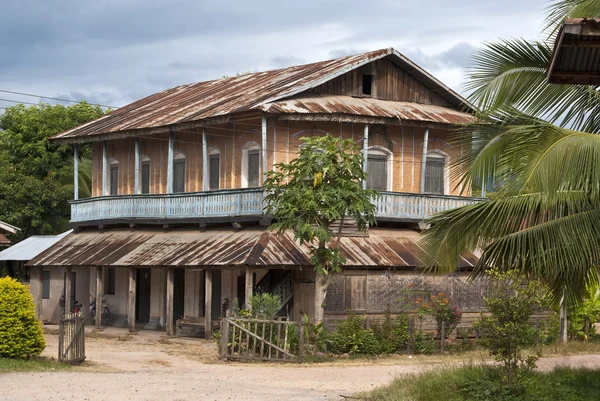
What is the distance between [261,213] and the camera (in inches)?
1131

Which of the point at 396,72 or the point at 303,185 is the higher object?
the point at 396,72

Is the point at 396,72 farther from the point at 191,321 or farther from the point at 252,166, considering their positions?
the point at 191,321

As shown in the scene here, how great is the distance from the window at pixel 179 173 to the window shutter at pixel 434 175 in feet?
25.4

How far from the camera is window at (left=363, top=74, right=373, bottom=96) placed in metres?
32.5

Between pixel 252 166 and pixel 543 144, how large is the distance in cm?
1783

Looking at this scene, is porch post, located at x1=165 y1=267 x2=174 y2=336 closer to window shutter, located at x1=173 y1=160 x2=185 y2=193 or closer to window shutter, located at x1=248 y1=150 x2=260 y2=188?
window shutter, located at x1=248 y1=150 x2=260 y2=188

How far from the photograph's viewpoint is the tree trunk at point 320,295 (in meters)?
25.8

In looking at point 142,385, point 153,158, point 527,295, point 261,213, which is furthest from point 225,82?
point 527,295

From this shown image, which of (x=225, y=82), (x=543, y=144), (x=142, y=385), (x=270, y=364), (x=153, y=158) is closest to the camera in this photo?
(x=543, y=144)

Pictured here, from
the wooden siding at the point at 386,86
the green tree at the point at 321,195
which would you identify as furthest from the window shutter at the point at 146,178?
the green tree at the point at 321,195

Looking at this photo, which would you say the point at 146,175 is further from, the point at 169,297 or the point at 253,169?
the point at 169,297

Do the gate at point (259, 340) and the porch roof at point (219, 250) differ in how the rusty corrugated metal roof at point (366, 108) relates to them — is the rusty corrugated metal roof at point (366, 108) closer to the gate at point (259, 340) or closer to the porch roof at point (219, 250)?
the porch roof at point (219, 250)

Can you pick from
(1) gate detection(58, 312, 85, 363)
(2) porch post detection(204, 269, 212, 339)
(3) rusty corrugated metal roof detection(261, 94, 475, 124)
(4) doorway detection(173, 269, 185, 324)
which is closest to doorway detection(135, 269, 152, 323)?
(4) doorway detection(173, 269, 185, 324)

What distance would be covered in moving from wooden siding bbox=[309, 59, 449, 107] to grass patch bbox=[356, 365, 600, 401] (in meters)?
15.5
